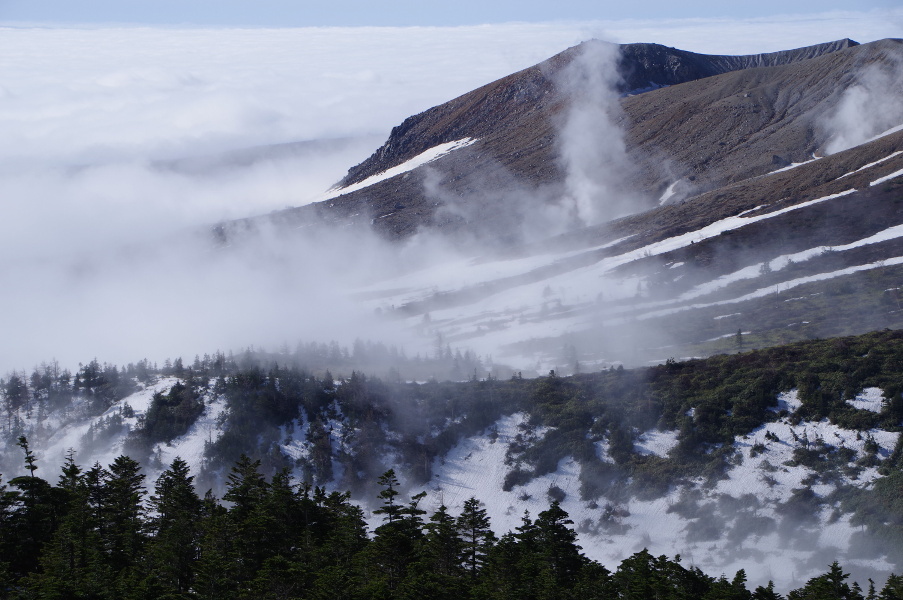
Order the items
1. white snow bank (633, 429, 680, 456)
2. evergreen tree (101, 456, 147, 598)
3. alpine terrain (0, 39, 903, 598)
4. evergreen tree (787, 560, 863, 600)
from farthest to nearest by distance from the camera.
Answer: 1. white snow bank (633, 429, 680, 456)
2. alpine terrain (0, 39, 903, 598)
3. evergreen tree (101, 456, 147, 598)
4. evergreen tree (787, 560, 863, 600)

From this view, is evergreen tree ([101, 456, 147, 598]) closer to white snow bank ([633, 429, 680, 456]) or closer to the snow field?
the snow field

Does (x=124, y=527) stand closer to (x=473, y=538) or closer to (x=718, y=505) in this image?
(x=473, y=538)

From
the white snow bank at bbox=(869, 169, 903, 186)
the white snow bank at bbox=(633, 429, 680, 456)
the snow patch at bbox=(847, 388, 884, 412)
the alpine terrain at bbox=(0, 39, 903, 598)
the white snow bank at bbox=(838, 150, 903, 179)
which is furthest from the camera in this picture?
the white snow bank at bbox=(838, 150, 903, 179)

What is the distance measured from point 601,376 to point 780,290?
48525 mm

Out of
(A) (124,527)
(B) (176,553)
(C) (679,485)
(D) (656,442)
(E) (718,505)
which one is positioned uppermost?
(A) (124,527)

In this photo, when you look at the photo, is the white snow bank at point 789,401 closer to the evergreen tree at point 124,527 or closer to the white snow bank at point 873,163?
the evergreen tree at point 124,527

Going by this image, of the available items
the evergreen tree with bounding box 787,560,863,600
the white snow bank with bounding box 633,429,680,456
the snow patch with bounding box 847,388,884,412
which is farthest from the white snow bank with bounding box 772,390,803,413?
the evergreen tree with bounding box 787,560,863,600

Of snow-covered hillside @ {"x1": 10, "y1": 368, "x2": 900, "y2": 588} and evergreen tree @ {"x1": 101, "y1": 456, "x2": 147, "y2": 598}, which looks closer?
evergreen tree @ {"x1": 101, "y1": 456, "x2": 147, "y2": 598}

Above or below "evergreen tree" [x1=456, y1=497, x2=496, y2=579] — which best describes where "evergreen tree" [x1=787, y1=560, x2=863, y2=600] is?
below

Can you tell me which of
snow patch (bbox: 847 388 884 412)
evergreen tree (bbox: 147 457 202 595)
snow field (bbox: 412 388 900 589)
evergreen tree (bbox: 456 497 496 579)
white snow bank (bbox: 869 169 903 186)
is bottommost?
snow field (bbox: 412 388 900 589)

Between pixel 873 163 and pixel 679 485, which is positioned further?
pixel 873 163

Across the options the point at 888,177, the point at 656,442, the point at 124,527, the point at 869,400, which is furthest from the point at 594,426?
the point at 888,177

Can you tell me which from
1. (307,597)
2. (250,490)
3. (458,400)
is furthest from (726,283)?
(307,597)

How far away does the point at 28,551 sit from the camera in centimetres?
4241
